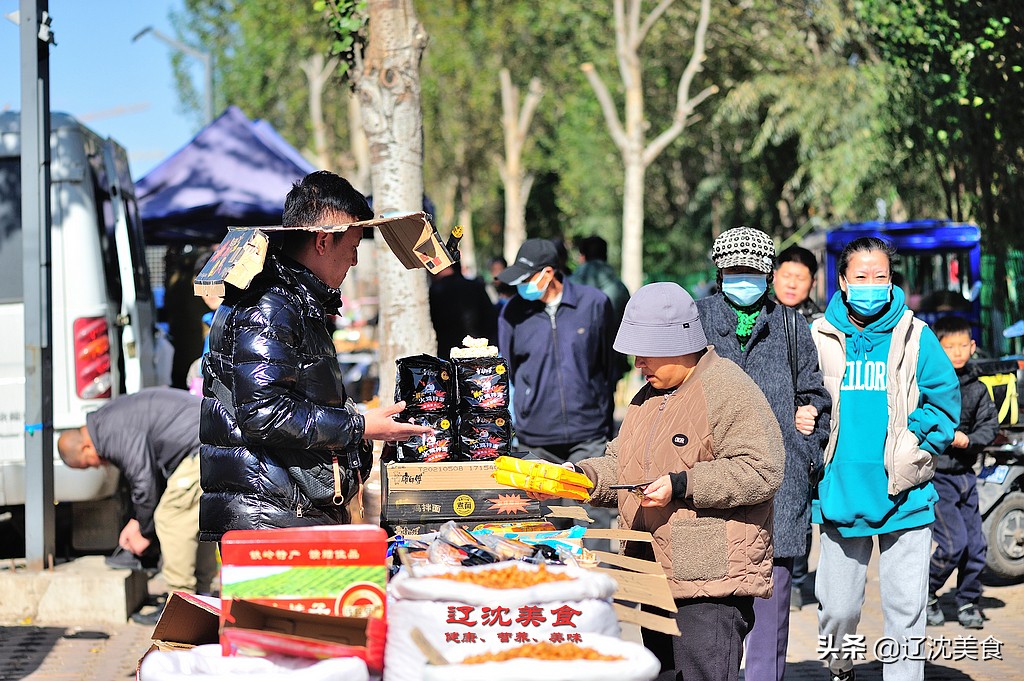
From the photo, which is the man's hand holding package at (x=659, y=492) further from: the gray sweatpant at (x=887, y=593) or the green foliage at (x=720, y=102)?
the green foliage at (x=720, y=102)

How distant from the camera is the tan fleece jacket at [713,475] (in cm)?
390

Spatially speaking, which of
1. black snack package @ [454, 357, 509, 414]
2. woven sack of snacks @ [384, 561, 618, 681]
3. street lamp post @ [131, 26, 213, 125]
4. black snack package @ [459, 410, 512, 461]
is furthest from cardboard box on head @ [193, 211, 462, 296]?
street lamp post @ [131, 26, 213, 125]

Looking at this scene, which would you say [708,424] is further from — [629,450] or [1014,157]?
[1014,157]

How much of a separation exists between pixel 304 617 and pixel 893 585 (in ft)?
9.62

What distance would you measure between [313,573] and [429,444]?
5.36 ft

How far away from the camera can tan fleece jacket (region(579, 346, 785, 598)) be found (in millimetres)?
3904

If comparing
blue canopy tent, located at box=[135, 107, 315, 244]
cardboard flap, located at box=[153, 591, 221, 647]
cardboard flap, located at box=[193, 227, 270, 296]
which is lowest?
cardboard flap, located at box=[153, 591, 221, 647]

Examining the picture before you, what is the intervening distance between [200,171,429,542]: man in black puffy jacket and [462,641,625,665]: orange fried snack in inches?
37.2

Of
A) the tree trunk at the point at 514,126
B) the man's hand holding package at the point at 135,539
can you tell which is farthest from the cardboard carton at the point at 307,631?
the tree trunk at the point at 514,126

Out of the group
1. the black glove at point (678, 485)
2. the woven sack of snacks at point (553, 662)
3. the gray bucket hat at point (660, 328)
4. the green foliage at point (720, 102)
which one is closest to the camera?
the woven sack of snacks at point (553, 662)

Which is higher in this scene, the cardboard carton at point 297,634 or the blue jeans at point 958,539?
the cardboard carton at point 297,634

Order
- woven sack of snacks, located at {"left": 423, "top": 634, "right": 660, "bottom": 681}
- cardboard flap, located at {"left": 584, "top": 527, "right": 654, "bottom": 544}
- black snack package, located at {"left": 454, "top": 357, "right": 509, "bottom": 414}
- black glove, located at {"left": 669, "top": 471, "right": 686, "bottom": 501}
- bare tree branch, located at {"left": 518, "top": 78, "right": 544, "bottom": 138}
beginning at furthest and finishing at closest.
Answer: bare tree branch, located at {"left": 518, "top": 78, "right": 544, "bottom": 138}
black snack package, located at {"left": 454, "top": 357, "right": 509, "bottom": 414}
black glove, located at {"left": 669, "top": 471, "right": 686, "bottom": 501}
cardboard flap, located at {"left": 584, "top": 527, "right": 654, "bottom": 544}
woven sack of snacks, located at {"left": 423, "top": 634, "right": 660, "bottom": 681}

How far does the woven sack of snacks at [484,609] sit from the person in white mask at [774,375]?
2027mm

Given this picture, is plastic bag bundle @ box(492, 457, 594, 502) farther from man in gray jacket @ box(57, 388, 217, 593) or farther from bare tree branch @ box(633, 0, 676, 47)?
bare tree branch @ box(633, 0, 676, 47)
